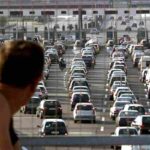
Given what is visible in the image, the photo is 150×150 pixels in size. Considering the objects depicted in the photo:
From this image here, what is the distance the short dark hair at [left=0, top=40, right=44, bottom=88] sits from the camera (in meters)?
0.76

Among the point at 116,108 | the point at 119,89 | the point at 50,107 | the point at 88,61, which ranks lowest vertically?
the point at 116,108

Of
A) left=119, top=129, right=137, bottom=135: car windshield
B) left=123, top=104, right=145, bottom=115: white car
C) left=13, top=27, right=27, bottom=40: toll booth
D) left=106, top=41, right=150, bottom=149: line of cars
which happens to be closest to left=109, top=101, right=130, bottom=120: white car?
left=106, top=41, right=150, bottom=149: line of cars

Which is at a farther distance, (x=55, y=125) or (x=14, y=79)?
(x=55, y=125)

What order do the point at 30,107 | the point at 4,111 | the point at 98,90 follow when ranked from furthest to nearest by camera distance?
the point at 98,90 < the point at 30,107 < the point at 4,111

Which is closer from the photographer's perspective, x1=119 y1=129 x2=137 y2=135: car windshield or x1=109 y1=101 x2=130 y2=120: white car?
x1=119 y1=129 x2=137 y2=135: car windshield

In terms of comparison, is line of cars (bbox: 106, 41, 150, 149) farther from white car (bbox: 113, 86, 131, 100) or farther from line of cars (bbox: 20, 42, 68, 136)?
line of cars (bbox: 20, 42, 68, 136)

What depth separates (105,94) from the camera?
8.19 m

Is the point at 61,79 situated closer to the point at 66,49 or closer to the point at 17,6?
the point at 66,49

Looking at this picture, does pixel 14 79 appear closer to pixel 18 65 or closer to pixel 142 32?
pixel 18 65

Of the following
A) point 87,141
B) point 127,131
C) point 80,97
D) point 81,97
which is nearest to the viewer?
point 87,141

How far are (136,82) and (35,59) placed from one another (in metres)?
8.89

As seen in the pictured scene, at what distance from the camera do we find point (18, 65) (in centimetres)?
76

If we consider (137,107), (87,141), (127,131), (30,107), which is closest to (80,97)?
(137,107)

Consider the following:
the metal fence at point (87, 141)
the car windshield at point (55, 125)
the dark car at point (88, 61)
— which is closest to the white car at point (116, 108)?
the dark car at point (88, 61)
